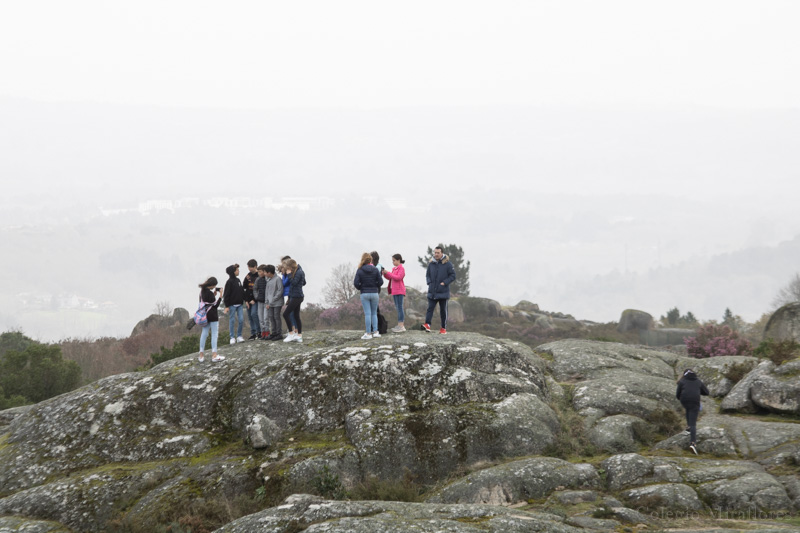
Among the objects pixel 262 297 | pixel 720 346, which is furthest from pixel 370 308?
pixel 720 346

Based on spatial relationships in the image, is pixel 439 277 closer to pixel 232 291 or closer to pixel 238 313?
pixel 232 291

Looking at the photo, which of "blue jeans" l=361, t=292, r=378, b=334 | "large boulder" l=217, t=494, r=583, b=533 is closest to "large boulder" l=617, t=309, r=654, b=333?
"blue jeans" l=361, t=292, r=378, b=334

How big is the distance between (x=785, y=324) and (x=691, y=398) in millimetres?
18138

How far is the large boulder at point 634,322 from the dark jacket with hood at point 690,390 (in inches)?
1873

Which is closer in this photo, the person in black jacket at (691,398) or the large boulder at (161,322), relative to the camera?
the person in black jacket at (691,398)

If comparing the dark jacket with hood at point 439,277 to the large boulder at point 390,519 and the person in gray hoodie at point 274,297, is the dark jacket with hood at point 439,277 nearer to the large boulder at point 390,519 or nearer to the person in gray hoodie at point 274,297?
the person in gray hoodie at point 274,297

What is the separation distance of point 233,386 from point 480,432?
7433 mm

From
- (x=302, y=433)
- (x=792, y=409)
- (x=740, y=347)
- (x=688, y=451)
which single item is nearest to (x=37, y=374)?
(x=302, y=433)

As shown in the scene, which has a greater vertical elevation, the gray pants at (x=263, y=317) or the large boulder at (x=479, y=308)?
the gray pants at (x=263, y=317)

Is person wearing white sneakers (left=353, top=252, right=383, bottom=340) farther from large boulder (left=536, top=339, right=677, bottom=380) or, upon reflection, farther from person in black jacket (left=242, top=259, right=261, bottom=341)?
large boulder (left=536, top=339, right=677, bottom=380)

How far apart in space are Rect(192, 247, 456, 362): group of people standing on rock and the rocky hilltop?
1.11m

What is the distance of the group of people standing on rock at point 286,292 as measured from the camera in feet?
60.7

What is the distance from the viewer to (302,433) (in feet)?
51.4

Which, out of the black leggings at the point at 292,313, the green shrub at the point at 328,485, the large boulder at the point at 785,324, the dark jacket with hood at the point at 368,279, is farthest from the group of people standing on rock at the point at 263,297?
the large boulder at the point at 785,324
